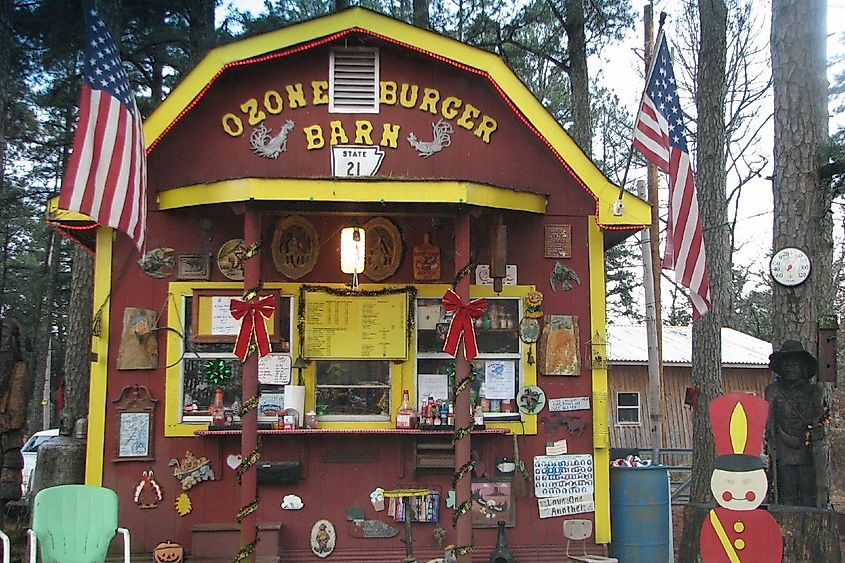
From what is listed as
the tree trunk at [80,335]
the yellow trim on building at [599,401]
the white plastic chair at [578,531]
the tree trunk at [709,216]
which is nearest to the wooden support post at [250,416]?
the white plastic chair at [578,531]

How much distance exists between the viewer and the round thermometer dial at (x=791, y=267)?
8695 millimetres

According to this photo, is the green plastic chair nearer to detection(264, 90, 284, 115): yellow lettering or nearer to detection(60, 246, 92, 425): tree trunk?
detection(264, 90, 284, 115): yellow lettering

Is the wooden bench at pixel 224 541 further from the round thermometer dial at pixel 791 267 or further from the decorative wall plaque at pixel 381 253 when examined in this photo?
the round thermometer dial at pixel 791 267

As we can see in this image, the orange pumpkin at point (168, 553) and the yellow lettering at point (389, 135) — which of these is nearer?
the orange pumpkin at point (168, 553)

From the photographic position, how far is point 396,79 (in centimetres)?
883

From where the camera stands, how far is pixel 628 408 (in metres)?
21.3

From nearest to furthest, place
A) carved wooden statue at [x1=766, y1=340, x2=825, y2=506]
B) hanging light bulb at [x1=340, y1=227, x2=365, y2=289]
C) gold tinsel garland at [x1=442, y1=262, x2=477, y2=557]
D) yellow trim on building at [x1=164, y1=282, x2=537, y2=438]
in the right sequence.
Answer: gold tinsel garland at [x1=442, y1=262, x2=477, y2=557] < carved wooden statue at [x1=766, y1=340, x2=825, y2=506] < hanging light bulb at [x1=340, y1=227, x2=365, y2=289] < yellow trim on building at [x1=164, y1=282, x2=537, y2=438]

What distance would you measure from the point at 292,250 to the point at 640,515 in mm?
4238

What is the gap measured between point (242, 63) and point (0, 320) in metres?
3.46

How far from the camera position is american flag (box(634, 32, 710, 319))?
26.2ft

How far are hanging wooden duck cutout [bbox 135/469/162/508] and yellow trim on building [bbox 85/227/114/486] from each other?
376mm

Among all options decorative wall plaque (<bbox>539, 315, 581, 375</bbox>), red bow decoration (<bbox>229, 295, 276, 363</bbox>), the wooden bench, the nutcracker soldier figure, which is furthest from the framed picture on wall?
the nutcracker soldier figure

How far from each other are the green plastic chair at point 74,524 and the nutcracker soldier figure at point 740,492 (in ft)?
13.5

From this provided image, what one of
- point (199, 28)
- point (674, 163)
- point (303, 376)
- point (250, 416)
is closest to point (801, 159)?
point (674, 163)
